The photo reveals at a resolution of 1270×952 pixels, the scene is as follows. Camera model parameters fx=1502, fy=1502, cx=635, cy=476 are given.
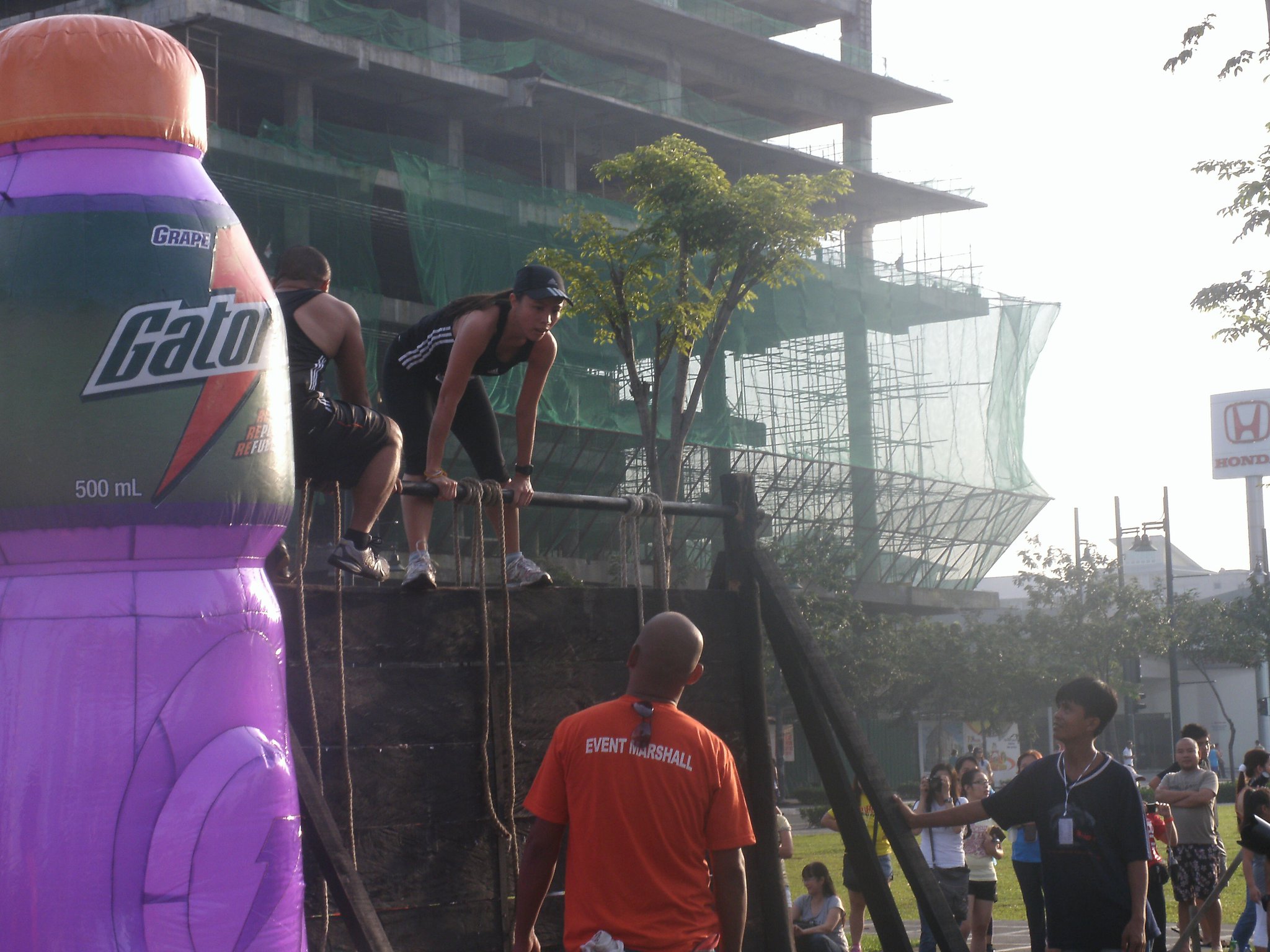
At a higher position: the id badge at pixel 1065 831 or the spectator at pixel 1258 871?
the id badge at pixel 1065 831

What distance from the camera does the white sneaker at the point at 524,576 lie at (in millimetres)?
6207

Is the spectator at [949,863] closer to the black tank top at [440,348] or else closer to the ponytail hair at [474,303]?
the black tank top at [440,348]

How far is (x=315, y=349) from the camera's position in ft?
18.4

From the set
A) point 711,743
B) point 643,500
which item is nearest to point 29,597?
point 711,743

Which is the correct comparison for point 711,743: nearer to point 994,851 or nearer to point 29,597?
point 29,597

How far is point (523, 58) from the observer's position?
39938 mm

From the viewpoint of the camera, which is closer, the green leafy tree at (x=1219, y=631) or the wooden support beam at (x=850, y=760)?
the wooden support beam at (x=850, y=760)

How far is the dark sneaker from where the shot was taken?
18.0 ft

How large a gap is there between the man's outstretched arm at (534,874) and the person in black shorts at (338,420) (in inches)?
57.0

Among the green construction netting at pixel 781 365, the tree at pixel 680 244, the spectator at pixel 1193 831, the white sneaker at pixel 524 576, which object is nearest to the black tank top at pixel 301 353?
the white sneaker at pixel 524 576

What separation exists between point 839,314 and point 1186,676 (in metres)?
45.8

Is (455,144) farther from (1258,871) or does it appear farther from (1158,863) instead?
(1258,871)

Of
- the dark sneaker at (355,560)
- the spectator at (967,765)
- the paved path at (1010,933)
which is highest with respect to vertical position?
the dark sneaker at (355,560)

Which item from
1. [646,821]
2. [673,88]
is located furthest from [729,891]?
[673,88]
